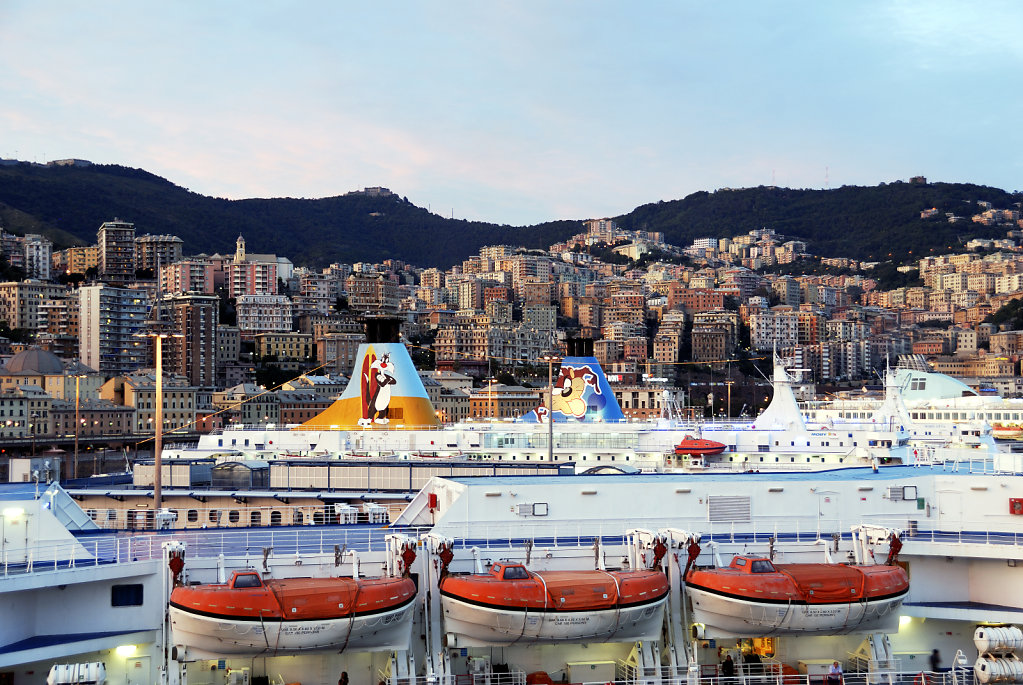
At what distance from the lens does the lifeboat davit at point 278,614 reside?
18984 mm

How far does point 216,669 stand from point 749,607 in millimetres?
9051

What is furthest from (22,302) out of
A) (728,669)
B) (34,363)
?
(728,669)

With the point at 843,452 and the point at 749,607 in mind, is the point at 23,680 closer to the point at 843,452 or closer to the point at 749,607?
the point at 749,607

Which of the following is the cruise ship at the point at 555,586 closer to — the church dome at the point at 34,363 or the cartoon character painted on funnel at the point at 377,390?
the cartoon character painted on funnel at the point at 377,390

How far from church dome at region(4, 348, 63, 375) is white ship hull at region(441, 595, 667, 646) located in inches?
4673

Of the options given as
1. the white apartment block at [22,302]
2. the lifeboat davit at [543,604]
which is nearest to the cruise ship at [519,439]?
the lifeboat davit at [543,604]

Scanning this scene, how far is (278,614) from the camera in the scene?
62.6 ft

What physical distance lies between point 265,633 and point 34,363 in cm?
12190

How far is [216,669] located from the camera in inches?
805

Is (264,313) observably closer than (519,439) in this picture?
No

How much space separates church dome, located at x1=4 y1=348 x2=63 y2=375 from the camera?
130m

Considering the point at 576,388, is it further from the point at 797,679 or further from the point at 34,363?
the point at 34,363

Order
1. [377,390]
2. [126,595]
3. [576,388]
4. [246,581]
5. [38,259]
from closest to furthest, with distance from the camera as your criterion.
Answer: [246,581], [126,595], [377,390], [576,388], [38,259]

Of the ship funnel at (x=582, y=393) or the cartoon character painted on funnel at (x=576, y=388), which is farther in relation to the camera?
the cartoon character painted on funnel at (x=576, y=388)
